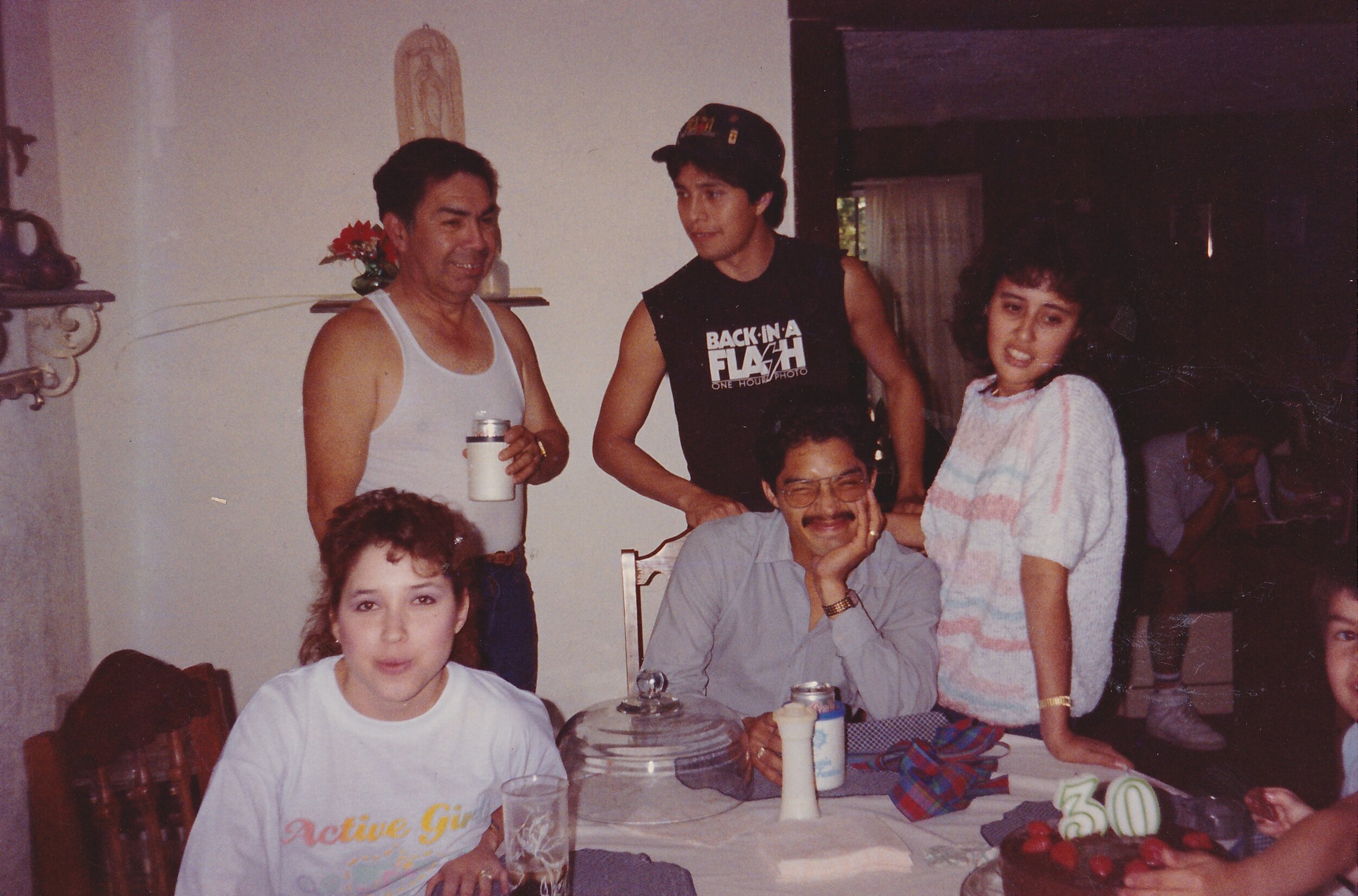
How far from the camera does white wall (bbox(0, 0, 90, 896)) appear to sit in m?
2.21

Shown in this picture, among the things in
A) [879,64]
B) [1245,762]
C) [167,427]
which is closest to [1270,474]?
[1245,762]

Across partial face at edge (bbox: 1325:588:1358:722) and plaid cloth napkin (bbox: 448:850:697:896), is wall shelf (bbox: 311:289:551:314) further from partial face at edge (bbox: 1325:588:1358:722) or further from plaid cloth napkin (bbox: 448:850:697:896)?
partial face at edge (bbox: 1325:588:1358:722)

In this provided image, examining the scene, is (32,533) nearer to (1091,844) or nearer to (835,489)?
(835,489)

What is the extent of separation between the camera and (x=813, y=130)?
299 cm

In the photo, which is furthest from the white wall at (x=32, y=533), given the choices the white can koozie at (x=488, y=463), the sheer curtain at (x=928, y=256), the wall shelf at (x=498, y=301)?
the sheer curtain at (x=928, y=256)

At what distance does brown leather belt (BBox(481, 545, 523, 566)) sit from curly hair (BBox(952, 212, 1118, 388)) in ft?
3.74

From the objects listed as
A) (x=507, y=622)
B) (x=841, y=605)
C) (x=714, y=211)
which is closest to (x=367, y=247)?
(x=714, y=211)

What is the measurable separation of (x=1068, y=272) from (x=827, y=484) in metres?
0.53

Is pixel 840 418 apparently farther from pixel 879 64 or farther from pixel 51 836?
pixel 879 64

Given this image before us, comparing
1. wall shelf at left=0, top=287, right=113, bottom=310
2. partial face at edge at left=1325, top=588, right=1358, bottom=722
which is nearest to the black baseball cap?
wall shelf at left=0, top=287, right=113, bottom=310

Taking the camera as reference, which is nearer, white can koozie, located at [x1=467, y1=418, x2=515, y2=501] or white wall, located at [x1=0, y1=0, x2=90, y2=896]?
white can koozie, located at [x1=467, y1=418, x2=515, y2=501]

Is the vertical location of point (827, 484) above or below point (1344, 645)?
above

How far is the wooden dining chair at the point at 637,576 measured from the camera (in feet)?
7.17

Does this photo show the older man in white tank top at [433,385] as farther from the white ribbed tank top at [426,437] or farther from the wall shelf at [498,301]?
the wall shelf at [498,301]
